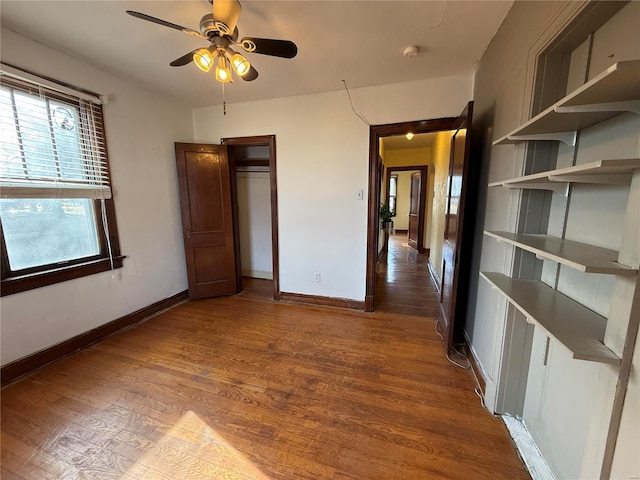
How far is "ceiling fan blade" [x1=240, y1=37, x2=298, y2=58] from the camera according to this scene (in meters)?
1.48

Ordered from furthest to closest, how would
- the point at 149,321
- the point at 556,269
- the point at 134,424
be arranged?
1. the point at 149,321
2. the point at 134,424
3. the point at 556,269

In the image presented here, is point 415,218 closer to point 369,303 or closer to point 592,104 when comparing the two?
point 369,303

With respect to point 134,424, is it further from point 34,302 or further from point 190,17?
point 190,17

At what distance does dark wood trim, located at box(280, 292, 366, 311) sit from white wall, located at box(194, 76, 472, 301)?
0.06 m

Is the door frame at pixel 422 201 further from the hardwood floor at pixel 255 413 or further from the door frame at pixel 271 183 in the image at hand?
the door frame at pixel 271 183

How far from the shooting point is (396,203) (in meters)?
9.94

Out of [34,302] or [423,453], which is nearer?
[423,453]

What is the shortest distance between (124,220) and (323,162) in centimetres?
229

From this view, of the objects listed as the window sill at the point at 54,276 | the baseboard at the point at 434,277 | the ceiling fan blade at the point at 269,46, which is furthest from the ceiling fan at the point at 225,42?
the baseboard at the point at 434,277

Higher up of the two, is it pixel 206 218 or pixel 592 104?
pixel 592 104

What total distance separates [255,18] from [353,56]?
87cm

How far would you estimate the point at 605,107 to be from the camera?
84 cm

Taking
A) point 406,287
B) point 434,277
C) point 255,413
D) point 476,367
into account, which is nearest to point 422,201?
point 434,277

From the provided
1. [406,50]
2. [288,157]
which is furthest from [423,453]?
[288,157]
